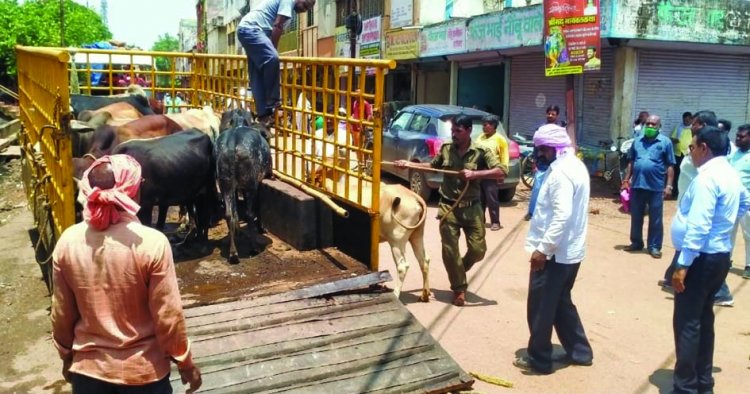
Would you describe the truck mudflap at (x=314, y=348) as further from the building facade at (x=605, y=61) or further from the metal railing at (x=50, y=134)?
the building facade at (x=605, y=61)

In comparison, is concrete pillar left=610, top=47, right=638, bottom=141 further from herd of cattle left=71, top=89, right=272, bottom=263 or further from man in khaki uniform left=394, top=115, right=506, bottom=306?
herd of cattle left=71, top=89, right=272, bottom=263

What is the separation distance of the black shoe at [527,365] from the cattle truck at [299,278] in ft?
3.67

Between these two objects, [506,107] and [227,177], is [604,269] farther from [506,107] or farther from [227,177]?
[506,107]

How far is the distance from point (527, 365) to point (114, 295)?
3.31m

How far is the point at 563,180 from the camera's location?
186 inches

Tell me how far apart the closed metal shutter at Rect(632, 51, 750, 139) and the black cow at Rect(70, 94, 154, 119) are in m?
9.67

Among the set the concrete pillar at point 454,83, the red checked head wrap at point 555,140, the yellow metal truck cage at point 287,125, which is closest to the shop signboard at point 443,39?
the concrete pillar at point 454,83

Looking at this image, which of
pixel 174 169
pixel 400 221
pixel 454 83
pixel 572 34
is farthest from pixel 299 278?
pixel 454 83

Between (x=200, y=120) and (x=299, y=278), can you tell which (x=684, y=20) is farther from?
(x=299, y=278)

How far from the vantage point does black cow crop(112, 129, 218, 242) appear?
17.1 ft

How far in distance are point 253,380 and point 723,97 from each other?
46.6 feet

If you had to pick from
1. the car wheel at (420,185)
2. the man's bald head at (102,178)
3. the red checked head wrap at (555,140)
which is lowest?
the car wheel at (420,185)

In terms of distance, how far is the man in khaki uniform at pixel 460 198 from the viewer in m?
6.27

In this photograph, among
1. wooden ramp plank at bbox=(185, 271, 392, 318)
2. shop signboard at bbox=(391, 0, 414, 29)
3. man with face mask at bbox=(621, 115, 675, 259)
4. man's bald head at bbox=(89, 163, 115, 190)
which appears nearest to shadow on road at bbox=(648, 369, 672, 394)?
wooden ramp plank at bbox=(185, 271, 392, 318)
